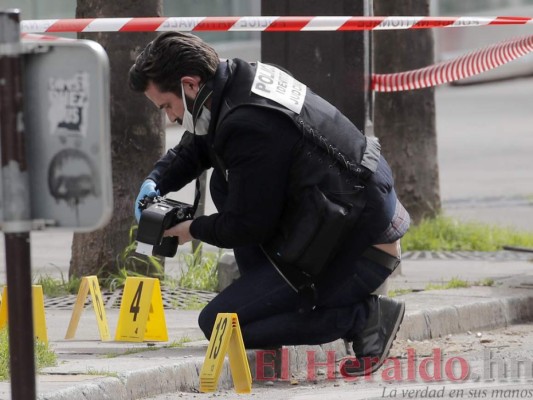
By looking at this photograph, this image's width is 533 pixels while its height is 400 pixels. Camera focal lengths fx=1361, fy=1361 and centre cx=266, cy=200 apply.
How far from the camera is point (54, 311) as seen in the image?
661 centimetres

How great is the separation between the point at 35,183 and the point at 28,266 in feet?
0.71

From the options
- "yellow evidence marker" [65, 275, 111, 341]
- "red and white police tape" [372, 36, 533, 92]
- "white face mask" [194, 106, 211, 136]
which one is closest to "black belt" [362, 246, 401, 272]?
"white face mask" [194, 106, 211, 136]

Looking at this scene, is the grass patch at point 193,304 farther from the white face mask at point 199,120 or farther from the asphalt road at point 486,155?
the asphalt road at point 486,155

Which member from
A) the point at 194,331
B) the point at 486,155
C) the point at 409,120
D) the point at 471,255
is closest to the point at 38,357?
the point at 194,331

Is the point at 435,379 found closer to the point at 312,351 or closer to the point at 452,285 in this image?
the point at 312,351

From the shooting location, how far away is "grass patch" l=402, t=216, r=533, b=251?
8.72 metres

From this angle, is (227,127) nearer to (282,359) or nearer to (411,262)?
(282,359)

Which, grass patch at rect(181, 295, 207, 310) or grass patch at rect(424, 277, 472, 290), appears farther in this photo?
grass patch at rect(424, 277, 472, 290)

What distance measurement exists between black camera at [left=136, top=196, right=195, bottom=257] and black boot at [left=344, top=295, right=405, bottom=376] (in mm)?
820

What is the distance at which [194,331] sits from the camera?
6.03 metres

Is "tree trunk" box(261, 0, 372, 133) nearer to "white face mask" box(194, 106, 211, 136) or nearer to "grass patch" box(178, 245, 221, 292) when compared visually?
"grass patch" box(178, 245, 221, 292)

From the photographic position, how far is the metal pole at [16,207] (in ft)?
11.3

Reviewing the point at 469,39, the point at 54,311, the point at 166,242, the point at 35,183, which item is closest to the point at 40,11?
the point at 469,39

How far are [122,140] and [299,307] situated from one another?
2105mm
